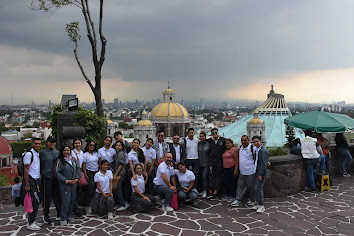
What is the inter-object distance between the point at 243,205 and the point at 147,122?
34281 millimetres

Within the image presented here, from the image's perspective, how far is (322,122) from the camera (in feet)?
22.2

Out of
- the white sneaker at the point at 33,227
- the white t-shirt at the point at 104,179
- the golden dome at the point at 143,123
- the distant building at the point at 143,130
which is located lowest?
the distant building at the point at 143,130

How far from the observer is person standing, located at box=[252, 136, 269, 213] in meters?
5.21

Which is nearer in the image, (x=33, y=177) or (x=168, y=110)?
(x=33, y=177)


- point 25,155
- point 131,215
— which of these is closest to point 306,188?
point 131,215

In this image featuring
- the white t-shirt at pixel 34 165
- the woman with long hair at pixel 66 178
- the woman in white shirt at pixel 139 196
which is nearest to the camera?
the white t-shirt at pixel 34 165

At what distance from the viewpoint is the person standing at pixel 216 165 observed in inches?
232

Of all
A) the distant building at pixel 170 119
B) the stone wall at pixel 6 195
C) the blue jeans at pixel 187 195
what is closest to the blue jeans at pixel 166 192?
the blue jeans at pixel 187 195

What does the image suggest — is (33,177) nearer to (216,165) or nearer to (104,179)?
(104,179)

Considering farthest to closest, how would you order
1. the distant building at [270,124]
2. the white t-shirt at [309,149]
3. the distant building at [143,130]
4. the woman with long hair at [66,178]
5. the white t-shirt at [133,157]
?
1. the distant building at [143,130]
2. the distant building at [270,124]
3. the white t-shirt at [309,149]
4. the white t-shirt at [133,157]
5. the woman with long hair at [66,178]

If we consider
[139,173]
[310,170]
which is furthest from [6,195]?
[310,170]

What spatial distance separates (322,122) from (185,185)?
3.47 meters

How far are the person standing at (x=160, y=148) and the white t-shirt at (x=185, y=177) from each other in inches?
20.2

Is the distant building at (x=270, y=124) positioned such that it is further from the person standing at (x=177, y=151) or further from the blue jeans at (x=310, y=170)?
the person standing at (x=177, y=151)
